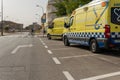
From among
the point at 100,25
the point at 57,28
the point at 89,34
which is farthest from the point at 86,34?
the point at 57,28

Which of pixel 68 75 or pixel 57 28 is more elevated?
pixel 57 28

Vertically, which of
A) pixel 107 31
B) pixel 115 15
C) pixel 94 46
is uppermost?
pixel 115 15

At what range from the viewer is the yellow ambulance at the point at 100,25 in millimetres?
14906

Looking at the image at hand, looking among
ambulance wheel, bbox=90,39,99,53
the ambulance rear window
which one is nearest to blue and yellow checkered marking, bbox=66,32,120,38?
ambulance wheel, bbox=90,39,99,53

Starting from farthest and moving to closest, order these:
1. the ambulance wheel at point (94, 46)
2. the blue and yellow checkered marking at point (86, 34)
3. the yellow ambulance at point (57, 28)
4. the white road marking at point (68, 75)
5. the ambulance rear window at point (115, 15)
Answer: the yellow ambulance at point (57, 28), the ambulance wheel at point (94, 46), the blue and yellow checkered marking at point (86, 34), the ambulance rear window at point (115, 15), the white road marking at point (68, 75)

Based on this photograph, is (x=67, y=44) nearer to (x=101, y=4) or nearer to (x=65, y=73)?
(x=101, y=4)

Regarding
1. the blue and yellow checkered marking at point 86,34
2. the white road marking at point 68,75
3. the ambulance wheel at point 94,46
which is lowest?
the white road marking at point 68,75

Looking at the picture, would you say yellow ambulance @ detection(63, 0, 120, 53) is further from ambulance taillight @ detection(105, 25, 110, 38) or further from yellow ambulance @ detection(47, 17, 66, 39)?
yellow ambulance @ detection(47, 17, 66, 39)

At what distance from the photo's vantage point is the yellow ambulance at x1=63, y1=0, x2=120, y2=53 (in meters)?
14.9

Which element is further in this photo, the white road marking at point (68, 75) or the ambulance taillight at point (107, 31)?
the ambulance taillight at point (107, 31)

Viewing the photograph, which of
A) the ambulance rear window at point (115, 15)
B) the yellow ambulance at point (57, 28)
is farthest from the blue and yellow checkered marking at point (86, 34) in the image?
the yellow ambulance at point (57, 28)

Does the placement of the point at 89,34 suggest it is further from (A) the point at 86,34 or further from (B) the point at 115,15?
(B) the point at 115,15

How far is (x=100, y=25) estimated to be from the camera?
15.5 metres

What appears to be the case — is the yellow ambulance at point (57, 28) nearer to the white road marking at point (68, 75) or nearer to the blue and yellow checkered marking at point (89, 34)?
the blue and yellow checkered marking at point (89, 34)
